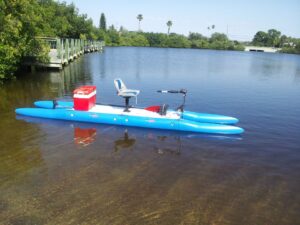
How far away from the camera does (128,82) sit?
25.6m

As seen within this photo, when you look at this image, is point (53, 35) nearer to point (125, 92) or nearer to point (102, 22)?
point (125, 92)

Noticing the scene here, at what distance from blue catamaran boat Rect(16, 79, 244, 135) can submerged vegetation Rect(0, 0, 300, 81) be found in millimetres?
8786

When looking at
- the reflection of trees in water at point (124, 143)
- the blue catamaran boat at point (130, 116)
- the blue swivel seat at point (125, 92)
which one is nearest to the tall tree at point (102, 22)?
the blue catamaran boat at point (130, 116)

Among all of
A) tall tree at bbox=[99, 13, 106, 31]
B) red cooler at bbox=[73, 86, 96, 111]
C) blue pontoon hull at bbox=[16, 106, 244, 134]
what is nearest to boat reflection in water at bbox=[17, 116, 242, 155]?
blue pontoon hull at bbox=[16, 106, 244, 134]

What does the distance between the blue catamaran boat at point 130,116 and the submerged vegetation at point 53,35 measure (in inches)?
346

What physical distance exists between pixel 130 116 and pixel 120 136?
1165 mm

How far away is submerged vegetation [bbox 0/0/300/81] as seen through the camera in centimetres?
1978

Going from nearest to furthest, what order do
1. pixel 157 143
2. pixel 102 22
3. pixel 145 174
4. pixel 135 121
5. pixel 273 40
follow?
pixel 145 174 → pixel 157 143 → pixel 135 121 → pixel 102 22 → pixel 273 40

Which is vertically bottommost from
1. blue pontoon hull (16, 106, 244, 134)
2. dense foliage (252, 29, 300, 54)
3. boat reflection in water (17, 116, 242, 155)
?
boat reflection in water (17, 116, 242, 155)

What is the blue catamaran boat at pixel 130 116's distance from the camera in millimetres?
12000

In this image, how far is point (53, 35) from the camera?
148 ft

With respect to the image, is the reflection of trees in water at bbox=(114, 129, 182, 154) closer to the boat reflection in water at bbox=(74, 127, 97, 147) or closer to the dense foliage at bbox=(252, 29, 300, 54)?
the boat reflection in water at bbox=(74, 127, 97, 147)

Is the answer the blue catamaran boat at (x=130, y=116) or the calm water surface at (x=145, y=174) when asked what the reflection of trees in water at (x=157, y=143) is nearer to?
the calm water surface at (x=145, y=174)

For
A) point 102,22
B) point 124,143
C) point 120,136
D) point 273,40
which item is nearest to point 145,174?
point 124,143
